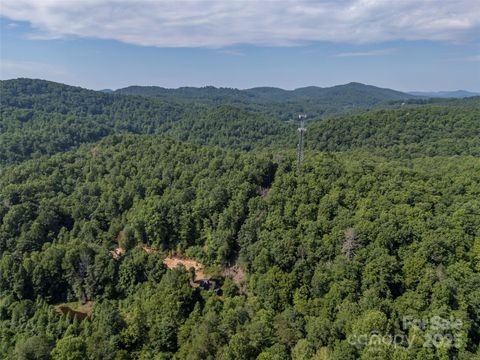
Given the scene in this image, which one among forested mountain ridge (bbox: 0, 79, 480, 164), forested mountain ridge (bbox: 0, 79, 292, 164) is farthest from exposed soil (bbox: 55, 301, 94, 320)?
forested mountain ridge (bbox: 0, 79, 292, 164)

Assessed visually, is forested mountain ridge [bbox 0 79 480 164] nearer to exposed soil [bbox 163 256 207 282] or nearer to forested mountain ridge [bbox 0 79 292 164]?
forested mountain ridge [bbox 0 79 292 164]

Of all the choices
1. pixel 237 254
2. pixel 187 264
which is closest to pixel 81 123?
pixel 187 264

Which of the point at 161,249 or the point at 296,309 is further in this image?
the point at 161,249

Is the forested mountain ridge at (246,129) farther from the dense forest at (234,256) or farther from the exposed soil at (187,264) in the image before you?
the exposed soil at (187,264)

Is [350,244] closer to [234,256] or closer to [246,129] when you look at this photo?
[234,256]

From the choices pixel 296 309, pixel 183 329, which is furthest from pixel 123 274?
pixel 296 309

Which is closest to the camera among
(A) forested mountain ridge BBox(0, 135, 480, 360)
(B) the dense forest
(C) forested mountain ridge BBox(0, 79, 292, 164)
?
(B) the dense forest

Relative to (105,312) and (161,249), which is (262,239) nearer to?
(161,249)
